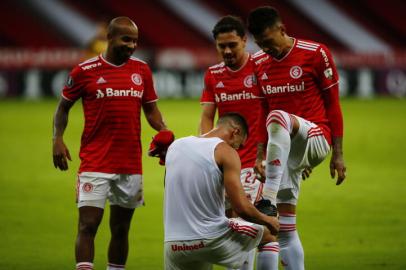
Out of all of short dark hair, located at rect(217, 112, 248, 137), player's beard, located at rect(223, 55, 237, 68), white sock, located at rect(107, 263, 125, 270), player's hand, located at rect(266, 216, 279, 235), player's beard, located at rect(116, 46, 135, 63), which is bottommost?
white sock, located at rect(107, 263, 125, 270)

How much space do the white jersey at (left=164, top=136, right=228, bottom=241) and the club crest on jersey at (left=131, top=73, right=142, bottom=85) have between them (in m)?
1.68

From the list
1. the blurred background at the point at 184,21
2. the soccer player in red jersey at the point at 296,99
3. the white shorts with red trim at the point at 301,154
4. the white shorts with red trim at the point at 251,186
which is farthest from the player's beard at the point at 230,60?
the blurred background at the point at 184,21

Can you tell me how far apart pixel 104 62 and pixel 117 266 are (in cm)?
174

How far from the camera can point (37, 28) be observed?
3659 centimetres

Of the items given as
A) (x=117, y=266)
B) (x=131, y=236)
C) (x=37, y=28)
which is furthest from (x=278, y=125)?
(x=37, y=28)

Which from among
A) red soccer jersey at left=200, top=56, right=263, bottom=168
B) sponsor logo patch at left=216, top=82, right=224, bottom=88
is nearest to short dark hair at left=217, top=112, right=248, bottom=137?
red soccer jersey at left=200, top=56, right=263, bottom=168

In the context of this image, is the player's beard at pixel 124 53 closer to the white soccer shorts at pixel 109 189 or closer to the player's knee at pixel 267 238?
the white soccer shorts at pixel 109 189

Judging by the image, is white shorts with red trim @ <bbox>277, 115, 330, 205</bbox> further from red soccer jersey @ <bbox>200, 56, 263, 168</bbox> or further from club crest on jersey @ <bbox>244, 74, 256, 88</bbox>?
club crest on jersey @ <bbox>244, 74, 256, 88</bbox>

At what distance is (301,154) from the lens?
7.50m

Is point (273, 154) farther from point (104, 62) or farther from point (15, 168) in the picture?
point (15, 168)

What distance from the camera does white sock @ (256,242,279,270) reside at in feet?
24.7

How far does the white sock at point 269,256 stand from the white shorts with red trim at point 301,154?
40cm

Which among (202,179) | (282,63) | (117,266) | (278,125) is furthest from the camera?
(117,266)

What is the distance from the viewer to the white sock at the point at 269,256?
7531 mm
